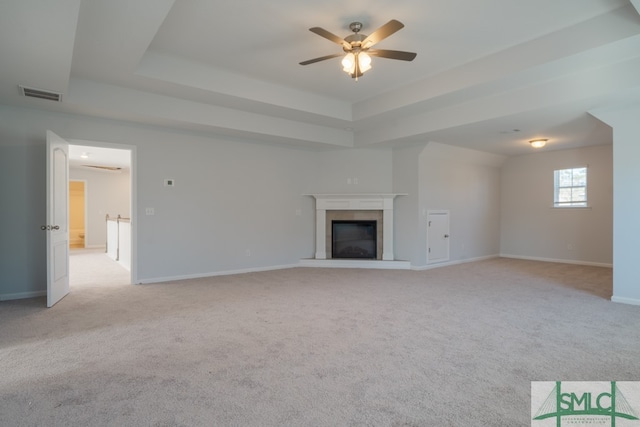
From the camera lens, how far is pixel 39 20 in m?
2.43

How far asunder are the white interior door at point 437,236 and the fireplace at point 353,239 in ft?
3.63

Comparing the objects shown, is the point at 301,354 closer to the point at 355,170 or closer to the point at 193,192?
the point at 193,192

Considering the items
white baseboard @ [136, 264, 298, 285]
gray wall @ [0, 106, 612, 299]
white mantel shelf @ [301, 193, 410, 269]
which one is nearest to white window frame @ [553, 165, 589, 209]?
gray wall @ [0, 106, 612, 299]

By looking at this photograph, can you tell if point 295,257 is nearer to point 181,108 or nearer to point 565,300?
point 181,108

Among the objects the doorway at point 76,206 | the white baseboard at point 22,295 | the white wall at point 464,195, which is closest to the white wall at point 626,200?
the white wall at point 464,195

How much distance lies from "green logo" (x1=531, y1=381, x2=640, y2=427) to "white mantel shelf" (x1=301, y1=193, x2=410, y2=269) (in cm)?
462

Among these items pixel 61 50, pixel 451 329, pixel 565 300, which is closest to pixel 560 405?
pixel 451 329

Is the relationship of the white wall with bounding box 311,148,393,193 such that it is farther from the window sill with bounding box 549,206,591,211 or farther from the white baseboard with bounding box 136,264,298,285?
the window sill with bounding box 549,206,591,211

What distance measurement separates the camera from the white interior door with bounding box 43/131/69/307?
3957mm

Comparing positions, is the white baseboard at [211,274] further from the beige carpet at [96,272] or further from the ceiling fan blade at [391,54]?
the ceiling fan blade at [391,54]

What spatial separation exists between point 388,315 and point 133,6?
363 cm

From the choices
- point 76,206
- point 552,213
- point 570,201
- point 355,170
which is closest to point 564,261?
point 552,213

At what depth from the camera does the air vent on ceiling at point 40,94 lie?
3.76m

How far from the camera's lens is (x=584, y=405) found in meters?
2.04
